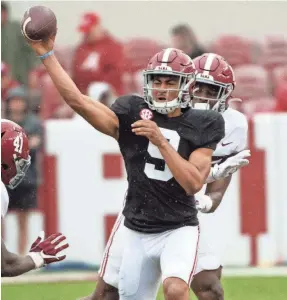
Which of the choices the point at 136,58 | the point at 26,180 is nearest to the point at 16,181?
the point at 26,180

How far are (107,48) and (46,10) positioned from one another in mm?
5174

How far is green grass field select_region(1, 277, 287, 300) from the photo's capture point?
832 centimetres

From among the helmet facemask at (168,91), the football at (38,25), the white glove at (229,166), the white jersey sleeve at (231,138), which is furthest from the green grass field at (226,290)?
the football at (38,25)

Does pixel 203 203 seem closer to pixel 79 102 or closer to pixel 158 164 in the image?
pixel 158 164

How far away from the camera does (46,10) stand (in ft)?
19.4

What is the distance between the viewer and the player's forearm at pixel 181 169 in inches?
230

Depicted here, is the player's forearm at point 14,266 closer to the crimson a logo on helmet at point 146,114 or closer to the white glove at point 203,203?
the crimson a logo on helmet at point 146,114

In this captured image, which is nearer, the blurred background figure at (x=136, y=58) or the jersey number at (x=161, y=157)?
the jersey number at (x=161, y=157)

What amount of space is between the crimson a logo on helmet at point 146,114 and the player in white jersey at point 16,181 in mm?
679

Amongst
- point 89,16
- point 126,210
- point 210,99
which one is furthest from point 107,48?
point 126,210

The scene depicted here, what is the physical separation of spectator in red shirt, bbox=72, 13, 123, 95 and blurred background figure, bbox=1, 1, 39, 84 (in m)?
0.52

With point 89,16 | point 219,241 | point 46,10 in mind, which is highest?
point 89,16

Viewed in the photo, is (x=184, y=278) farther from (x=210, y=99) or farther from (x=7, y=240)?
(x=7, y=240)

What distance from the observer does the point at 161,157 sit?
6.07m
